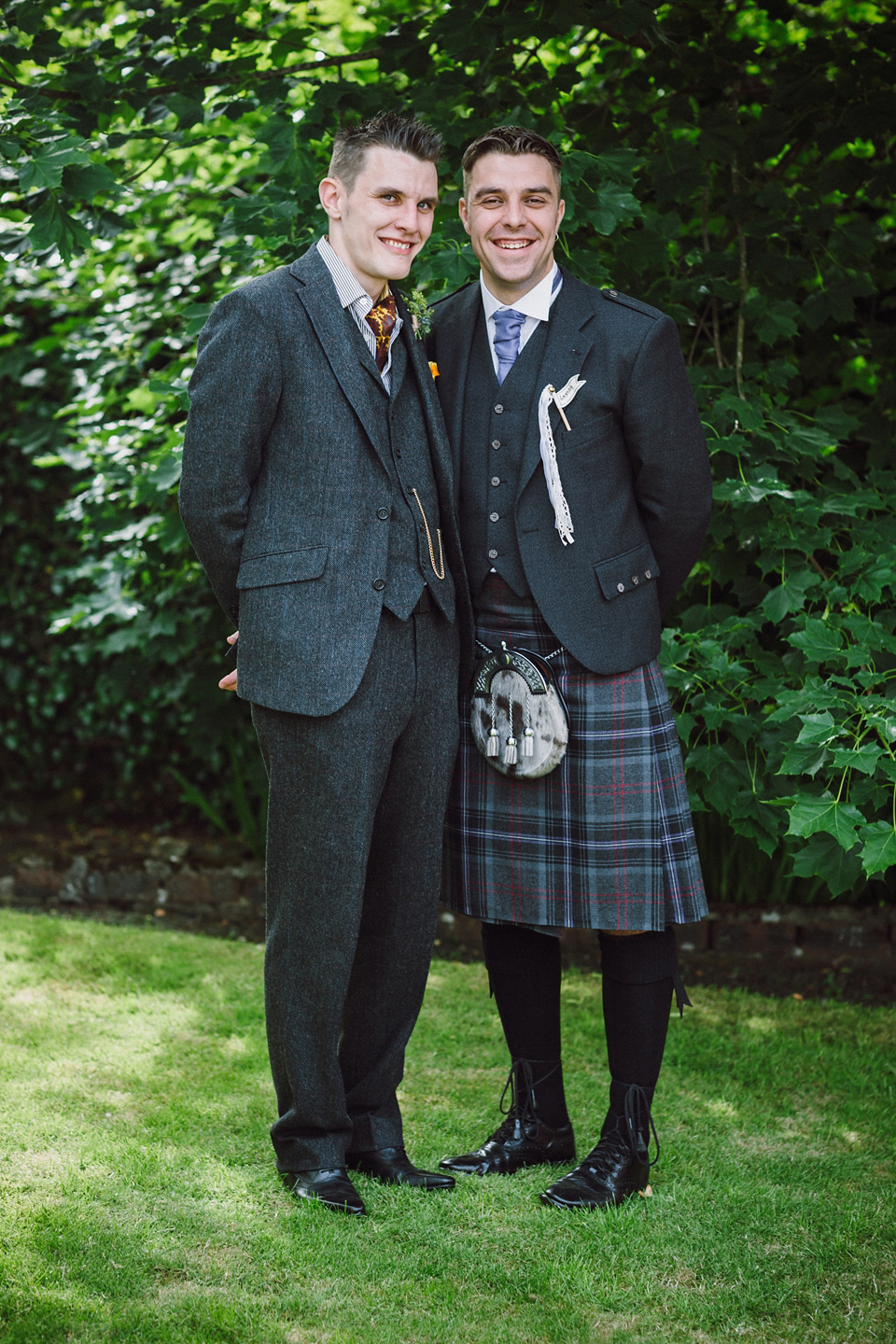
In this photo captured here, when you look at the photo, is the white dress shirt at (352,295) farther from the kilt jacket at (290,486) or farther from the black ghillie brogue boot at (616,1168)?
the black ghillie brogue boot at (616,1168)

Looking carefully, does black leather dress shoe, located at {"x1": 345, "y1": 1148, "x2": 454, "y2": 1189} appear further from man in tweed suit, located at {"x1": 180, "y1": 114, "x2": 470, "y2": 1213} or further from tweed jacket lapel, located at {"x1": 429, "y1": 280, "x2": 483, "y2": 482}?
tweed jacket lapel, located at {"x1": 429, "y1": 280, "x2": 483, "y2": 482}

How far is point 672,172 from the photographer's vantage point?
9.63 ft

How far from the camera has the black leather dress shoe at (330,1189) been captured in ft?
6.65

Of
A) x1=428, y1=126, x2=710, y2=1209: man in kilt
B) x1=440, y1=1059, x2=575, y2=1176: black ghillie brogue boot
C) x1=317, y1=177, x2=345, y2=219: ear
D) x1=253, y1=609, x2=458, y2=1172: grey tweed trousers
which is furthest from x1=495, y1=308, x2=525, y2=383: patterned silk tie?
x1=440, y1=1059, x2=575, y2=1176: black ghillie brogue boot

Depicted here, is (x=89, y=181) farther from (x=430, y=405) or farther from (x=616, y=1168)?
(x=616, y=1168)

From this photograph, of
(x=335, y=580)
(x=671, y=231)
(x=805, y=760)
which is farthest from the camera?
(x=671, y=231)

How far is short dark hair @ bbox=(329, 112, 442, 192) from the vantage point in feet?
6.38

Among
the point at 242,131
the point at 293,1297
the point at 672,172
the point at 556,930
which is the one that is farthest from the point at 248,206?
the point at 293,1297

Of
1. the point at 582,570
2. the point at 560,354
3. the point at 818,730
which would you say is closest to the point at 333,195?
the point at 560,354

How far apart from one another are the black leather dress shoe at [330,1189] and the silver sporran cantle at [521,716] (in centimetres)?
73

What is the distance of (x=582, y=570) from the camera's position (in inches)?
82.2

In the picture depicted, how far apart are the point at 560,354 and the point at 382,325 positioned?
0.31m

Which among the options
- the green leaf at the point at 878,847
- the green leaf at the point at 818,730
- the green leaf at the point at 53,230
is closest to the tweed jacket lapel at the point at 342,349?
the green leaf at the point at 53,230

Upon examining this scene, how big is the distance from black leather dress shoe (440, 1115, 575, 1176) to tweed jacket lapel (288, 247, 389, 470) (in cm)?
125
